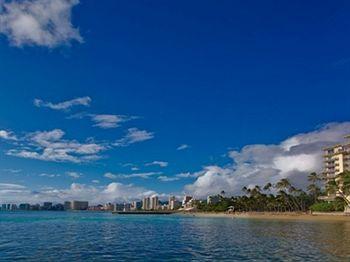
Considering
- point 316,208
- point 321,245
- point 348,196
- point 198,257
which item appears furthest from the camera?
point 316,208

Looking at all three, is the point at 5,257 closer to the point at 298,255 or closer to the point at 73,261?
the point at 73,261

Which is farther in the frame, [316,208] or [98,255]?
[316,208]

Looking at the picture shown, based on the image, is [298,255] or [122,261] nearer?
[122,261]

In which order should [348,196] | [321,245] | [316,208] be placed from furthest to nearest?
[316,208], [348,196], [321,245]

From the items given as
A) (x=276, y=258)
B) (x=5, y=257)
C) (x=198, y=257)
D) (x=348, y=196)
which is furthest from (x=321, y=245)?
(x=348, y=196)

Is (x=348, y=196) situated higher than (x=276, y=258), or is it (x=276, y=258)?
(x=348, y=196)

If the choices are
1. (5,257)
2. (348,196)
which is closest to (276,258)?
(5,257)

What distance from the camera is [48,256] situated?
137 feet

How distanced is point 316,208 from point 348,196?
15895mm

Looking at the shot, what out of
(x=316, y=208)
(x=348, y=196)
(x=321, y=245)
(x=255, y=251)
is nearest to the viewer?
(x=255, y=251)

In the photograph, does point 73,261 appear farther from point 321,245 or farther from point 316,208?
point 316,208

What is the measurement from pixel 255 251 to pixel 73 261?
62.6 ft

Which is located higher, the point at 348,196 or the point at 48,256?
the point at 348,196

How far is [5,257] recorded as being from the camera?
41969 millimetres
